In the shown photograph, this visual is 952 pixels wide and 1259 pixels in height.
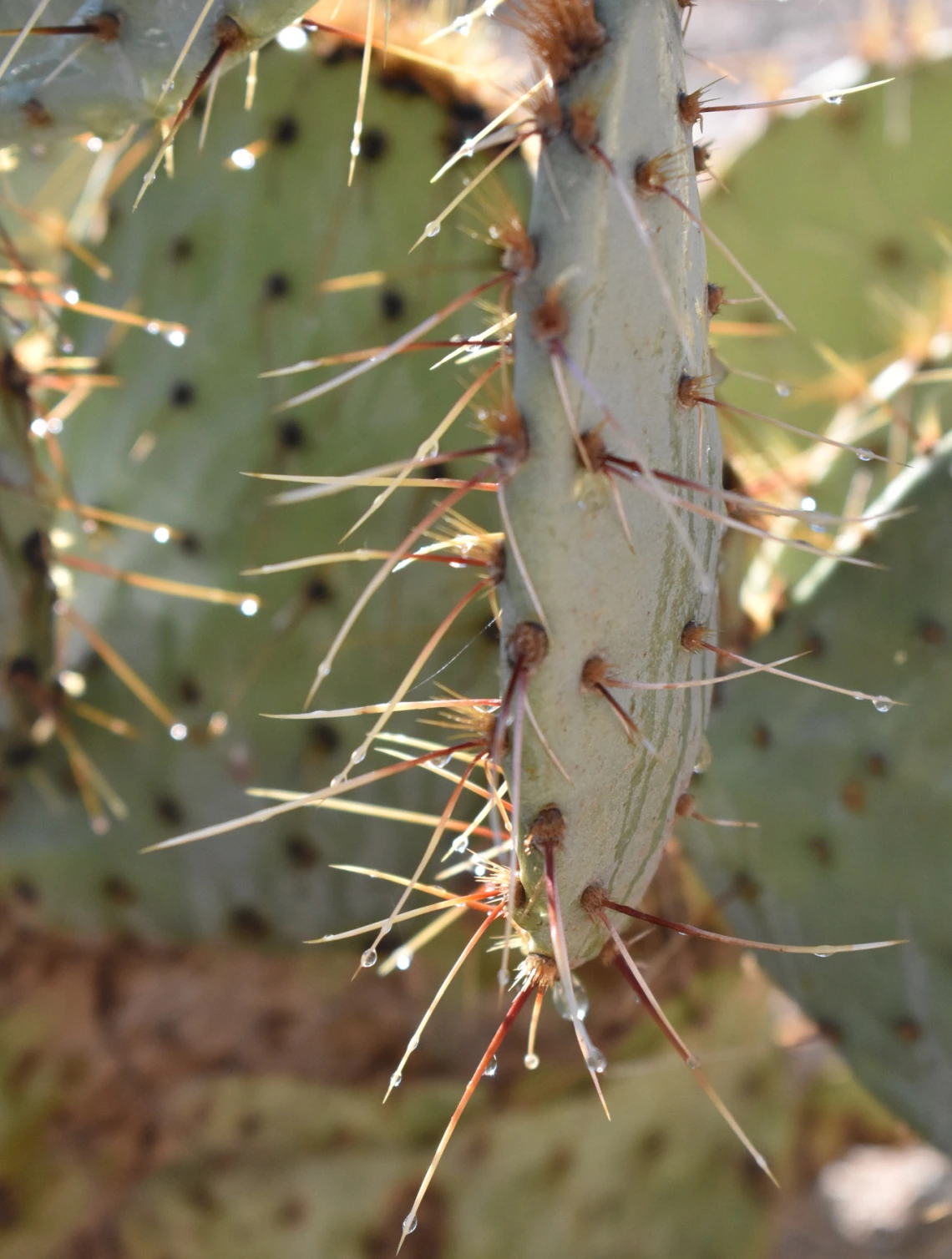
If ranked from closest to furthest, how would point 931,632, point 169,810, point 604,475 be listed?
point 604,475
point 931,632
point 169,810

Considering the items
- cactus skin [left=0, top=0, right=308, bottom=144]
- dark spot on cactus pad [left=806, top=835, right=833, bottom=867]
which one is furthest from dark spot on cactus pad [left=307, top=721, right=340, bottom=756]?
cactus skin [left=0, top=0, right=308, bottom=144]

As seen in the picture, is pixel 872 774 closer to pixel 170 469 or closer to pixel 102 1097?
pixel 170 469

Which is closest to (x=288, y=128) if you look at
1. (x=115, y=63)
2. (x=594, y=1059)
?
(x=115, y=63)

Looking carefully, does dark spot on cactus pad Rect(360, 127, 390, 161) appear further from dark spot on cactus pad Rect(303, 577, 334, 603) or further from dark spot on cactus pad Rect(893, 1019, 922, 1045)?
dark spot on cactus pad Rect(893, 1019, 922, 1045)

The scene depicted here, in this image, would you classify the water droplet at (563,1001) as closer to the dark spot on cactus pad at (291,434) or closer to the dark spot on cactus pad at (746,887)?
the dark spot on cactus pad at (746,887)

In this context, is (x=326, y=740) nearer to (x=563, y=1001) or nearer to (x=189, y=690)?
(x=189, y=690)
